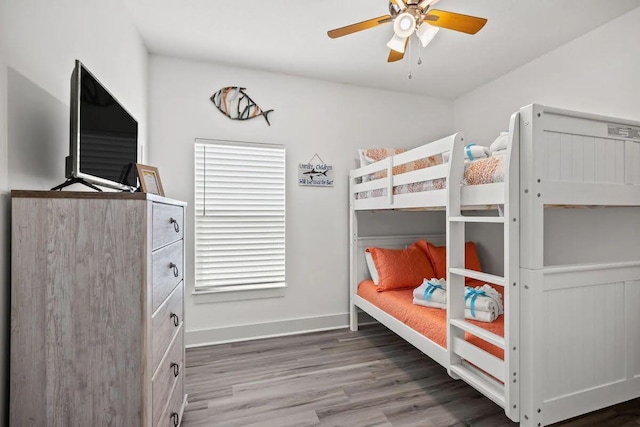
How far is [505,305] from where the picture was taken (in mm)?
1423

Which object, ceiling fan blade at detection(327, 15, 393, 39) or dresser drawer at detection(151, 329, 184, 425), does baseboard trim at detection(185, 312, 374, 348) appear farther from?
ceiling fan blade at detection(327, 15, 393, 39)

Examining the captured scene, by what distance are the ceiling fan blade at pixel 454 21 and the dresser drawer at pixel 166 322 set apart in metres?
1.96

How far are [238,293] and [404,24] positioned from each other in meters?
2.42

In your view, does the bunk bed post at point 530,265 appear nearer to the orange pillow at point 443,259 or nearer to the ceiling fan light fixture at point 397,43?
the ceiling fan light fixture at point 397,43

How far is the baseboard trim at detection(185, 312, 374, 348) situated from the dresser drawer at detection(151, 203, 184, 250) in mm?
1484

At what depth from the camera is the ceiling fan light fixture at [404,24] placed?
164cm

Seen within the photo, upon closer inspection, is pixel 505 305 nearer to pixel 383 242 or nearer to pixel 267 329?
pixel 383 242

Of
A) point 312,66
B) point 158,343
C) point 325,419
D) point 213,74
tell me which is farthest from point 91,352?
point 312,66

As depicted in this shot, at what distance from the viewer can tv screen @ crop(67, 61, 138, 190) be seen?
1104 millimetres

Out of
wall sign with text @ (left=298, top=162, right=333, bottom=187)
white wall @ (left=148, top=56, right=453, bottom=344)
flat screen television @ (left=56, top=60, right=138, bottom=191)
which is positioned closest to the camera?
flat screen television @ (left=56, top=60, right=138, bottom=191)

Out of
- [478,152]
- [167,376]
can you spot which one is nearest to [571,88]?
[478,152]

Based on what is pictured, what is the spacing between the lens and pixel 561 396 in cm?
144

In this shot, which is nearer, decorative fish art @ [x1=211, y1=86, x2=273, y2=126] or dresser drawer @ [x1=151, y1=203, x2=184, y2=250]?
dresser drawer @ [x1=151, y1=203, x2=184, y2=250]

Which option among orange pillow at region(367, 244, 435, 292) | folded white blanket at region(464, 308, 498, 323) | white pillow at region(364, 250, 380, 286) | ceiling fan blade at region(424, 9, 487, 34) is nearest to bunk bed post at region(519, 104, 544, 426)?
folded white blanket at region(464, 308, 498, 323)
